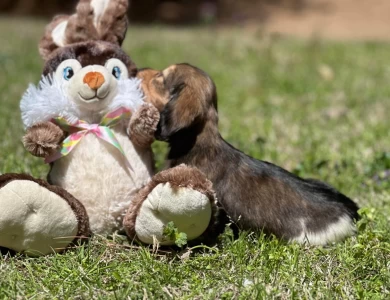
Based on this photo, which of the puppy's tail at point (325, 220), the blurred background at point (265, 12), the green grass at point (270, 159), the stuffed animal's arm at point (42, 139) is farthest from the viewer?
the blurred background at point (265, 12)

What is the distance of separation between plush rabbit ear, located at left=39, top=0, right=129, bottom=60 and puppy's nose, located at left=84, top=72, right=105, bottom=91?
0.43m

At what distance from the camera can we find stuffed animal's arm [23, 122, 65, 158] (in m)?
3.15

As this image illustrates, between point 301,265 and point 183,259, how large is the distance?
58 cm

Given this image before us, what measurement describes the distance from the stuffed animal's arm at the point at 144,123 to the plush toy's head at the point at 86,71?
73 mm

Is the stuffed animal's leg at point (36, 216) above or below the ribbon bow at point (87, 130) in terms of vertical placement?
below

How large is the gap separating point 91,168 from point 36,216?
17.7 inches

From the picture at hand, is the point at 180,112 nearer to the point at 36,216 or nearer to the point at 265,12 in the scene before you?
the point at 36,216

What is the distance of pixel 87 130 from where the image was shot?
3283 millimetres

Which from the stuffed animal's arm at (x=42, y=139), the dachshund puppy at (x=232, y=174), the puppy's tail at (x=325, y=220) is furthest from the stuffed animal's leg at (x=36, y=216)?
the puppy's tail at (x=325, y=220)

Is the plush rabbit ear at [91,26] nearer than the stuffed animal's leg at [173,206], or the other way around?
the stuffed animal's leg at [173,206]

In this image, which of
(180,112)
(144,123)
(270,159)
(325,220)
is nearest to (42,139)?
(144,123)

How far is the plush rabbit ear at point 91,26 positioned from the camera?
3554mm

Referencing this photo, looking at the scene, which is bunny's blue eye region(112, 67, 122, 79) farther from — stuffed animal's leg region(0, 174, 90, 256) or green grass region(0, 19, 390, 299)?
green grass region(0, 19, 390, 299)

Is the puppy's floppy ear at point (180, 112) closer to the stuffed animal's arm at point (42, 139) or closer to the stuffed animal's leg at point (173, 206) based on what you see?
the stuffed animal's leg at point (173, 206)
